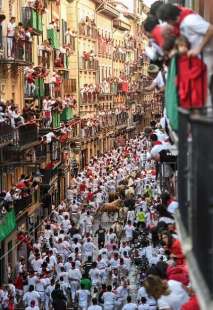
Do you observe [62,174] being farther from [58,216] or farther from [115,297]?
[115,297]

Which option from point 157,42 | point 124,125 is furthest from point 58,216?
point 124,125

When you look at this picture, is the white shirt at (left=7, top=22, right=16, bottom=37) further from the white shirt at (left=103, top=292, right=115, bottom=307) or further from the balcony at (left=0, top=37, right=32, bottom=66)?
the white shirt at (left=103, top=292, right=115, bottom=307)

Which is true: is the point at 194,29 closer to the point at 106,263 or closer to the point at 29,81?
the point at 106,263

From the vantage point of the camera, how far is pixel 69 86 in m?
55.5

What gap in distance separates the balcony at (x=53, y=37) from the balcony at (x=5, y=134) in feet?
49.7

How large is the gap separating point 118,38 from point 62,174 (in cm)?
4292

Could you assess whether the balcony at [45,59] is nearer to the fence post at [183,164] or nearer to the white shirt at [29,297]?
the white shirt at [29,297]

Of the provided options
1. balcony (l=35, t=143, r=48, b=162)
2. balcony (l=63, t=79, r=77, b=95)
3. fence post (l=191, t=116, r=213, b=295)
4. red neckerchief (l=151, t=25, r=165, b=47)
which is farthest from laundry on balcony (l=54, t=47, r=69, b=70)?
fence post (l=191, t=116, r=213, b=295)

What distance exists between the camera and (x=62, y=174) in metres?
49.5

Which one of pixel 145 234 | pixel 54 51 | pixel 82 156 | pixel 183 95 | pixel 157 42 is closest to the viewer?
pixel 183 95

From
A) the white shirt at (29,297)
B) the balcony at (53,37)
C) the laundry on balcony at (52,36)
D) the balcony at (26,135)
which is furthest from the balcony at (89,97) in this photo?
the white shirt at (29,297)

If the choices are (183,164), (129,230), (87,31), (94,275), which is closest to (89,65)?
(87,31)

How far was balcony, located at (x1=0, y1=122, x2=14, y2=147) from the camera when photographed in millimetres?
28953

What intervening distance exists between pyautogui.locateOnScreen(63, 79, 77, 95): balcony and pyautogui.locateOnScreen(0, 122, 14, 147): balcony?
23042 mm
